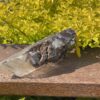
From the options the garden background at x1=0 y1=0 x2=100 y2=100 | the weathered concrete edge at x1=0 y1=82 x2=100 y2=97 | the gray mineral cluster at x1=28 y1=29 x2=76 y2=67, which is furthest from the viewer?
the garden background at x1=0 y1=0 x2=100 y2=100

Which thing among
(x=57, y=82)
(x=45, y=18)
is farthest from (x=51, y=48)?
(x=45, y=18)

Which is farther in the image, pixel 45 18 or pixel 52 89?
pixel 45 18

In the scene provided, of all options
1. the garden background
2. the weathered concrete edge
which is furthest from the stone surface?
the garden background

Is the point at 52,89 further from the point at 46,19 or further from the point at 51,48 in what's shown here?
the point at 46,19

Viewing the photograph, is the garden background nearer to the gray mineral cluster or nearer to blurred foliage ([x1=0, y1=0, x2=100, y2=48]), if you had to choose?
blurred foliage ([x1=0, y1=0, x2=100, y2=48])

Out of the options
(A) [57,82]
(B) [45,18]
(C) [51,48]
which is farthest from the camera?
(B) [45,18]

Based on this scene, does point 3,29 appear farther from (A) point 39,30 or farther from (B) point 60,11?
(B) point 60,11
